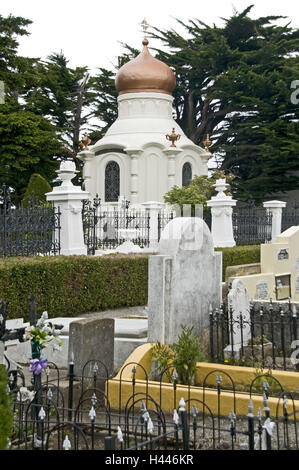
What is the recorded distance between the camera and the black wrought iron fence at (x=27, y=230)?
35.9ft

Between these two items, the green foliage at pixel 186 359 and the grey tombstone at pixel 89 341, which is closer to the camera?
the grey tombstone at pixel 89 341

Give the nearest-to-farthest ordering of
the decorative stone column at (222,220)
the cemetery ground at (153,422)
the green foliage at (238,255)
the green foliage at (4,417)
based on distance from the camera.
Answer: the green foliage at (4,417)
the cemetery ground at (153,422)
the green foliage at (238,255)
the decorative stone column at (222,220)

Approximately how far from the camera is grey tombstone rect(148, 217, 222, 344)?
7.53 m

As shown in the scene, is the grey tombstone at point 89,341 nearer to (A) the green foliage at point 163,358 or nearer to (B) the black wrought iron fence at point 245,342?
(A) the green foliage at point 163,358

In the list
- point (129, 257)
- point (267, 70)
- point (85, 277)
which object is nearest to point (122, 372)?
point (85, 277)

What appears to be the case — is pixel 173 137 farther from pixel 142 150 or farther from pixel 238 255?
pixel 238 255

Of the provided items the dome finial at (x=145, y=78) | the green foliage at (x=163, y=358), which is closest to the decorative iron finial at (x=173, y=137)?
the dome finial at (x=145, y=78)

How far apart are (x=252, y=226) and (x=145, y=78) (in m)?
12.6

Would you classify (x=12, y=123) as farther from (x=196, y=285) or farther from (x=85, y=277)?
(x=196, y=285)

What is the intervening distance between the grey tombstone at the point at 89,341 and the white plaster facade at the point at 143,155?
19.4 meters

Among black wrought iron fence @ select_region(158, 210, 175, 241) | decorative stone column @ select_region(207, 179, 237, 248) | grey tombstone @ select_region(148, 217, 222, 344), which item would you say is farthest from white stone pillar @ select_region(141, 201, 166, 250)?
grey tombstone @ select_region(148, 217, 222, 344)
